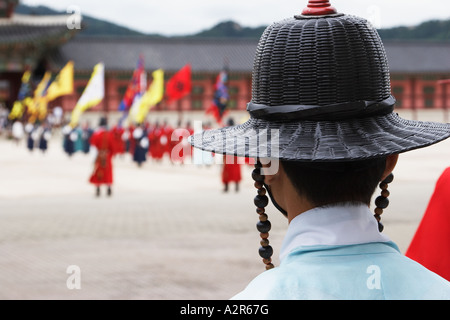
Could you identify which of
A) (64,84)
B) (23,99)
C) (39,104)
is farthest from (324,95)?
(23,99)

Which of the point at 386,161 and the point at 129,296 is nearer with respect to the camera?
the point at 386,161

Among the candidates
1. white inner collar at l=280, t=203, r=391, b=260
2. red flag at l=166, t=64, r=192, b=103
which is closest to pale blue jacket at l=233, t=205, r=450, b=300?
white inner collar at l=280, t=203, r=391, b=260

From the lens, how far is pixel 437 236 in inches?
95.2

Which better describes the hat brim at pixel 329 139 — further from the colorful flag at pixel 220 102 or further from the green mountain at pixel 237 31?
the green mountain at pixel 237 31

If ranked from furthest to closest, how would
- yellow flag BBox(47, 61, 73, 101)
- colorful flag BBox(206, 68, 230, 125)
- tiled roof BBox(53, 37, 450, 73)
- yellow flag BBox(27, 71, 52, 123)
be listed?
tiled roof BBox(53, 37, 450, 73), yellow flag BBox(27, 71, 52, 123), yellow flag BBox(47, 61, 73, 101), colorful flag BBox(206, 68, 230, 125)

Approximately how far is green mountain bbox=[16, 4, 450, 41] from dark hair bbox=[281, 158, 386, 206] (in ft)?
177

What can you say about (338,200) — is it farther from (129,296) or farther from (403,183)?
(403,183)

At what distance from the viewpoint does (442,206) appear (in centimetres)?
245

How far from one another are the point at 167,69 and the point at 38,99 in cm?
1065

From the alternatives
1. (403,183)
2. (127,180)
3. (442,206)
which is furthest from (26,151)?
(442,206)

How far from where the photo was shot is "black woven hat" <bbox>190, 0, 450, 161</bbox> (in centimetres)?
154

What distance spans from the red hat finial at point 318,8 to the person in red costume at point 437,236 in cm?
105

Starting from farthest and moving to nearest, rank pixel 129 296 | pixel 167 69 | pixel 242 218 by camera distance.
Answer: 1. pixel 167 69
2. pixel 242 218
3. pixel 129 296

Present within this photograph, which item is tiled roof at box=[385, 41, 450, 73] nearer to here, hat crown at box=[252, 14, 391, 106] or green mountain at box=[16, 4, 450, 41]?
green mountain at box=[16, 4, 450, 41]
